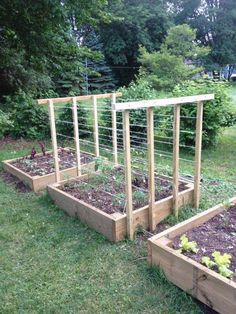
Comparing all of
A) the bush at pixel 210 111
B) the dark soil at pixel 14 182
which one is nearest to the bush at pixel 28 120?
the dark soil at pixel 14 182

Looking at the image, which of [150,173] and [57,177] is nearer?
[150,173]

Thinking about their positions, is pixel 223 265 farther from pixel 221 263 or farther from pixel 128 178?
pixel 128 178

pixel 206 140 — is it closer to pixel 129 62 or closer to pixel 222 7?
pixel 129 62

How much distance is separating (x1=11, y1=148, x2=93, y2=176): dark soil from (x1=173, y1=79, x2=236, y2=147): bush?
1.91m

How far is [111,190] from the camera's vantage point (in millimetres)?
3422

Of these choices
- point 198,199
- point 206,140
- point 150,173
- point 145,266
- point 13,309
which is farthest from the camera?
point 206,140

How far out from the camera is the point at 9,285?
7.48ft

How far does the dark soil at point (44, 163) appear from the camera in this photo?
438 centimetres

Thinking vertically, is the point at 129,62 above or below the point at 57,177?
above

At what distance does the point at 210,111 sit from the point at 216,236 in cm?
330

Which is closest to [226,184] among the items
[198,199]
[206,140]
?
[198,199]

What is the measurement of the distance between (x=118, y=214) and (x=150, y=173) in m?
0.48

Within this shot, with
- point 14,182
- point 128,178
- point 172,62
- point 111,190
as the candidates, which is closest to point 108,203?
point 111,190

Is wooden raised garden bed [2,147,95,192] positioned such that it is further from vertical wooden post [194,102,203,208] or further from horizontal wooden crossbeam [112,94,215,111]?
horizontal wooden crossbeam [112,94,215,111]
